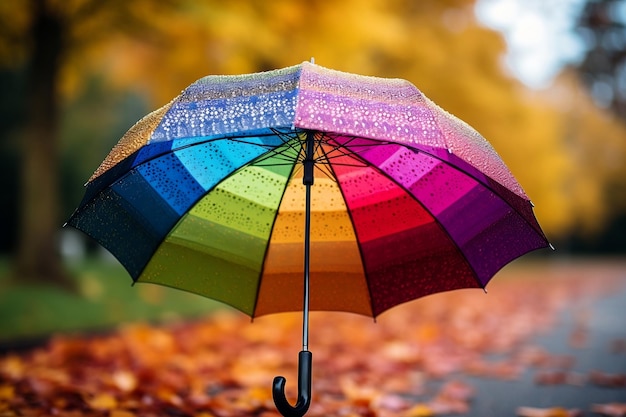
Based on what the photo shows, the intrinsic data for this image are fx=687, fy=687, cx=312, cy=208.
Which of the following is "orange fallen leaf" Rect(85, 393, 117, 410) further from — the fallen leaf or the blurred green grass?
the blurred green grass

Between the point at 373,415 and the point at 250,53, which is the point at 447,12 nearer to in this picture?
the point at 250,53

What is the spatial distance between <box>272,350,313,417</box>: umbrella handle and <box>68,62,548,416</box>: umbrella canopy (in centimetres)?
32

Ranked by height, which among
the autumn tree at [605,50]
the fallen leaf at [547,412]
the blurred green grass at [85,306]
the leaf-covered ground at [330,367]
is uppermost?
the autumn tree at [605,50]

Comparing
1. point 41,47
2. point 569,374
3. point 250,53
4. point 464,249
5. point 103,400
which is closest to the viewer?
point 464,249

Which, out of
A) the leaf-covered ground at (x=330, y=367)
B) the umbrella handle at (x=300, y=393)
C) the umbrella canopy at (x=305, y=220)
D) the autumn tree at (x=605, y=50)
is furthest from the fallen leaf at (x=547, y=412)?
the autumn tree at (x=605, y=50)

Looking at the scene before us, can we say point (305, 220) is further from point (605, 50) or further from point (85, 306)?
point (605, 50)

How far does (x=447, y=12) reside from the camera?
1642 centimetres

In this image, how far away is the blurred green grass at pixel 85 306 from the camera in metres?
7.23

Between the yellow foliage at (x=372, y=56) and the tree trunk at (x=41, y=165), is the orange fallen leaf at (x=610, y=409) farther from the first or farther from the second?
the tree trunk at (x=41, y=165)

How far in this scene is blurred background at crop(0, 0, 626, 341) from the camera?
8.62 meters

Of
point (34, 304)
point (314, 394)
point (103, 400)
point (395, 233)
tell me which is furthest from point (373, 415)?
point (34, 304)

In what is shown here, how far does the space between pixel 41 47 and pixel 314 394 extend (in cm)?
642

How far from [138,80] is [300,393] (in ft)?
32.7

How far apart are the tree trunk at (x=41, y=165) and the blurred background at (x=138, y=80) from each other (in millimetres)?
16
